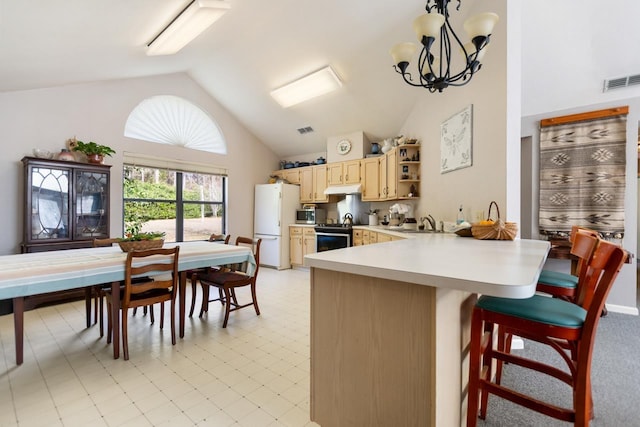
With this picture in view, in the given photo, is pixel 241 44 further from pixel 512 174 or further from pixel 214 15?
pixel 512 174

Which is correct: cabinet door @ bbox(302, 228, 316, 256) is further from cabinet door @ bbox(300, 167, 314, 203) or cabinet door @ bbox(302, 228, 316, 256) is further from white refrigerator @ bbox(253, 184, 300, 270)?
cabinet door @ bbox(300, 167, 314, 203)

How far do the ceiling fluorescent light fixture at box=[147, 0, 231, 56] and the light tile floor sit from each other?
3.17 meters

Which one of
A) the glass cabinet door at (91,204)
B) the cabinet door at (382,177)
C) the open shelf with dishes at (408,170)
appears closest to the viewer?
the glass cabinet door at (91,204)

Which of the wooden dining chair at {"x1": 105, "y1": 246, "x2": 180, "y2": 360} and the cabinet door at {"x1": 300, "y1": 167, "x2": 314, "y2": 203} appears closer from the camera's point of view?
the wooden dining chair at {"x1": 105, "y1": 246, "x2": 180, "y2": 360}

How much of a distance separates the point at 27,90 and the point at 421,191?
538 cm

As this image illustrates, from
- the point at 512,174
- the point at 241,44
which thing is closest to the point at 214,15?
the point at 241,44

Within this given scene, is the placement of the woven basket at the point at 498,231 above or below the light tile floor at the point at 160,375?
above

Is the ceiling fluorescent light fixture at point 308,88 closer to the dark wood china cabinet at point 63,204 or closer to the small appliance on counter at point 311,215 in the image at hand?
the small appliance on counter at point 311,215

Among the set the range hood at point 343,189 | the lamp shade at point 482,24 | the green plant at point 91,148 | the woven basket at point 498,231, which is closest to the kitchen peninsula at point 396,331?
the woven basket at point 498,231

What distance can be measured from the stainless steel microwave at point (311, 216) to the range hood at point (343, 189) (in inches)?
20.6

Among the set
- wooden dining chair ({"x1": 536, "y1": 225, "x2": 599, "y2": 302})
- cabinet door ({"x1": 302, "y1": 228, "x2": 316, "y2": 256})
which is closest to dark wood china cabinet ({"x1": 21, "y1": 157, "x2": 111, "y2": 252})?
cabinet door ({"x1": 302, "y1": 228, "x2": 316, "y2": 256})

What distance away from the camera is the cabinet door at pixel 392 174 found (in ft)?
14.2

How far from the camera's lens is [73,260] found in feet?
7.27

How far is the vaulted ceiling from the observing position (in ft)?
8.01
